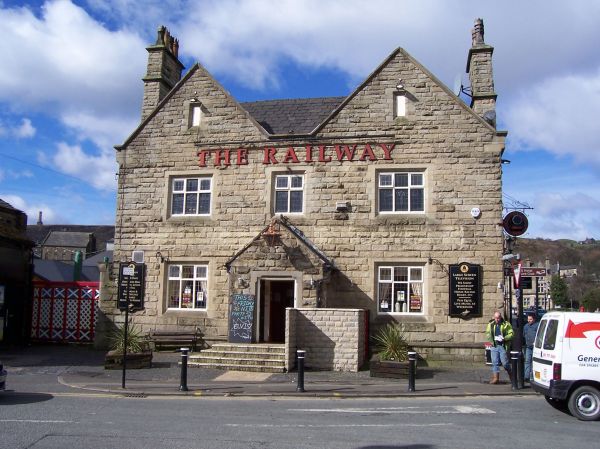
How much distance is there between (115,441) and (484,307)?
1286 centimetres

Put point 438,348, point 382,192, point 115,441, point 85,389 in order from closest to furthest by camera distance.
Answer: point 115,441 < point 85,389 < point 438,348 < point 382,192

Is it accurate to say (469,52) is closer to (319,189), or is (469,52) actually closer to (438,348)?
(319,189)

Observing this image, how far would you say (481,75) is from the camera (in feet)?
64.1

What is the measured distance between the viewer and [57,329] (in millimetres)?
22172

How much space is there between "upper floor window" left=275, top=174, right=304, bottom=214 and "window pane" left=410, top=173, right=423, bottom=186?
146 inches

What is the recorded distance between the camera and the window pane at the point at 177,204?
20.1 meters

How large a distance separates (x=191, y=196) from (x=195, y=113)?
3.06 metres

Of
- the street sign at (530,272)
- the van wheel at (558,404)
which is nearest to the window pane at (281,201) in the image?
the street sign at (530,272)

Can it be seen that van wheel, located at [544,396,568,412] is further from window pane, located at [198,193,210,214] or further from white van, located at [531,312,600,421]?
window pane, located at [198,193,210,214]

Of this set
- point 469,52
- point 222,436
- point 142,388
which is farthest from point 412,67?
point 222,436

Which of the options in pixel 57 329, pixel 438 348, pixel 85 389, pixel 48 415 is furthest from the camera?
pixel 57 329

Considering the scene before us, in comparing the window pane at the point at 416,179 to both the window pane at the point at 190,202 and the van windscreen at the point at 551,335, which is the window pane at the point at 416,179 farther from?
the van windscreen at the point at 551,335

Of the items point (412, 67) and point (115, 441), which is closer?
point (115, 441)

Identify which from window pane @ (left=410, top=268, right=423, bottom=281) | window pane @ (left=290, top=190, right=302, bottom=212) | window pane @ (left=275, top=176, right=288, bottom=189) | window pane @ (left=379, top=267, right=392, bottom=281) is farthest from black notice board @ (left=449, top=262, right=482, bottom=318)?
window pane @ (left=275, top=176, right=288, bottom=189)
